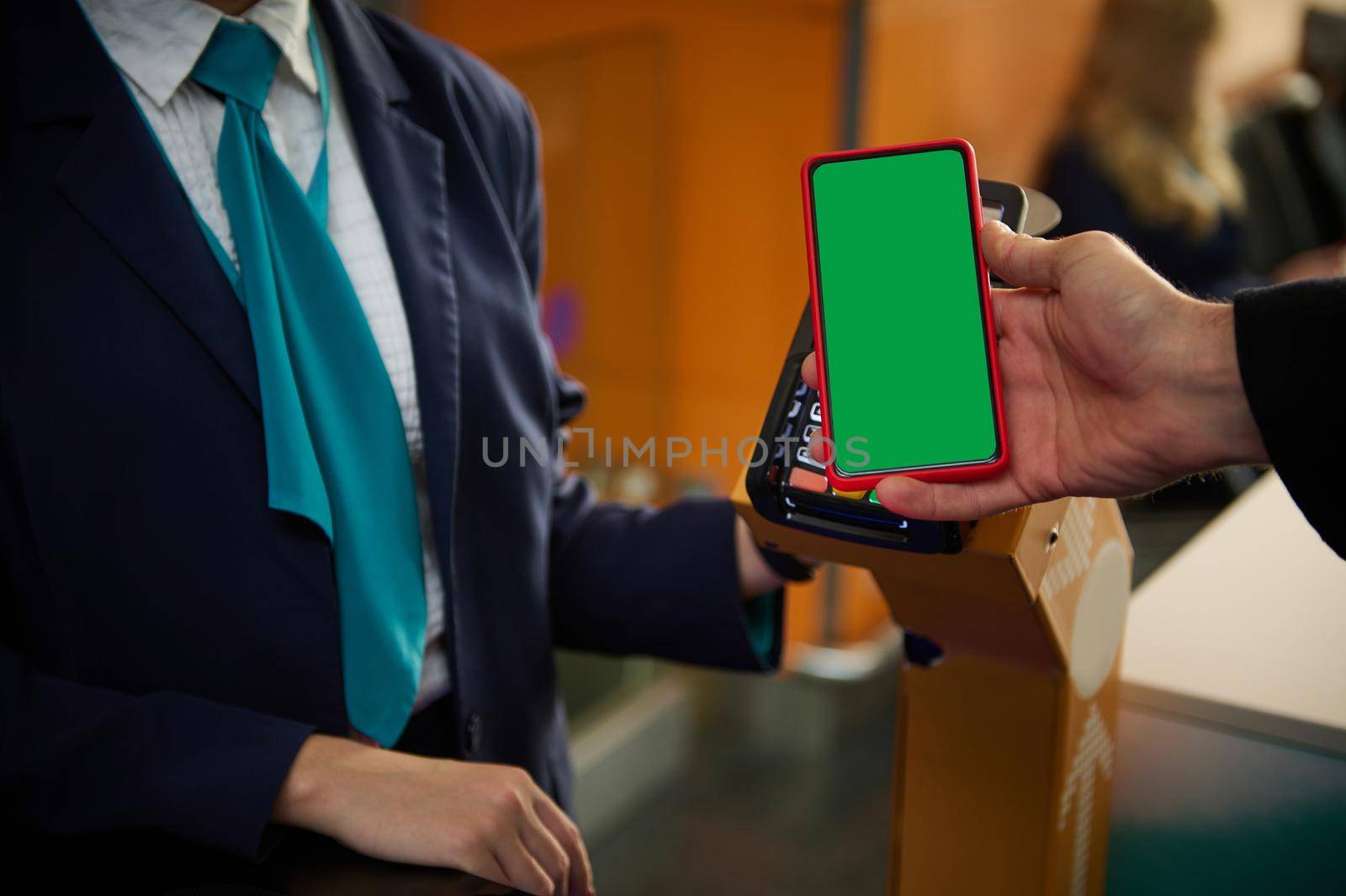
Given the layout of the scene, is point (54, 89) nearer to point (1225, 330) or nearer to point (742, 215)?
point (1225, 330)

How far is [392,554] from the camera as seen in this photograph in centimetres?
72

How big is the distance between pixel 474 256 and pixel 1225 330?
1.78ft

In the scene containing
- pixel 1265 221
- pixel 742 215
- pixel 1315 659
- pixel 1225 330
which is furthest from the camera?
pixel 1265 221

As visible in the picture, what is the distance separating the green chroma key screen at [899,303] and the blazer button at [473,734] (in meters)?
0.40

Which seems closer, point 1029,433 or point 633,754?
point 1029,433

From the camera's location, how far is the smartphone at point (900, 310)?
532 mm

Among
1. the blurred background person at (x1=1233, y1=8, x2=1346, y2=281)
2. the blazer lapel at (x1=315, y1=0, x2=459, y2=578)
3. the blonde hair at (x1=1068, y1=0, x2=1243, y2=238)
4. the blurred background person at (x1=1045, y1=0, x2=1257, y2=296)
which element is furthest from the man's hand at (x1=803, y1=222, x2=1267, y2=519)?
the blurred background person at (x1=1233, y1=8, x2=1346, y2=281)

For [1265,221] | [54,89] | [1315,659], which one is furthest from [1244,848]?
[1265,221]

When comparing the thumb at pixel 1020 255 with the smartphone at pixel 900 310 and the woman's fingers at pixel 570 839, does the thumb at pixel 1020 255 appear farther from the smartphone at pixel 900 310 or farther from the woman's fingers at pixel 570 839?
the woman's fingers at pixel 570 839

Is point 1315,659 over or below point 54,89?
below

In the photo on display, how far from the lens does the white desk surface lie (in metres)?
0.67

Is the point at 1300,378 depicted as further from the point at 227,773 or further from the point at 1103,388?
the point at 227,773

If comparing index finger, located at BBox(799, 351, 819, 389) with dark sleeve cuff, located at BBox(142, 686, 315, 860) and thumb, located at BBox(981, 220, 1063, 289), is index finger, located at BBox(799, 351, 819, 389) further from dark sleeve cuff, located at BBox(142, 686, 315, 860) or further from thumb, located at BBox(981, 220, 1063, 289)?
dark sleeve cuff, located at BBox(142, 686, 315, 860)

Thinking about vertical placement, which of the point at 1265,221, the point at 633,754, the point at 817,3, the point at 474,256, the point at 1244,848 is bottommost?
the point at 633,754
